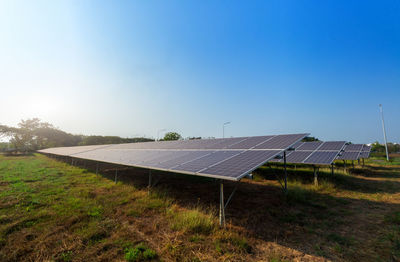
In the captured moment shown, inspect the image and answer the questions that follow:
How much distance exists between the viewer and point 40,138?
2274 inches

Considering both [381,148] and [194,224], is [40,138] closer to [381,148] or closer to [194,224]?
[194,224]

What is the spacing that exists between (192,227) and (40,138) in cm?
7876

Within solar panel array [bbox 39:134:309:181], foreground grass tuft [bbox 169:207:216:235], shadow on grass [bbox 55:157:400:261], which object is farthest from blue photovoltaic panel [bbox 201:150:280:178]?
shadow on grass [bbox 55:157:400:261]

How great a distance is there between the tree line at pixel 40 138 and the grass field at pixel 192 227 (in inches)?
2063

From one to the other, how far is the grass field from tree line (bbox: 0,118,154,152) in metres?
52.4

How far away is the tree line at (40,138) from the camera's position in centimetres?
5153

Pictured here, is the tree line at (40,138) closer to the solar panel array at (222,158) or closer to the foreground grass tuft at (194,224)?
the solar panel array at (222,158)

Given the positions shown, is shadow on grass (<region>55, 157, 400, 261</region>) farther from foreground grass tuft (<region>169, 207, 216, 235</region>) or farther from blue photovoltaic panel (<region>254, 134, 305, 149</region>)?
blue photovoltaic panel (<region>254, 134, 305, 149</region>)

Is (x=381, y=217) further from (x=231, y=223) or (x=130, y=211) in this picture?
(x=130, y=211)

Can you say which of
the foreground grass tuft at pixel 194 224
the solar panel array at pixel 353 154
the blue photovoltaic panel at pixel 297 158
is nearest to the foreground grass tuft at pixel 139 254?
the foreground grass tuft at pixel 194 224

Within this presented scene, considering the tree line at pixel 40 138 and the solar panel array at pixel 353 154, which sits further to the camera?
the tree line at pixel 40 138

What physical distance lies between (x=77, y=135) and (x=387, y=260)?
80874 millimetres

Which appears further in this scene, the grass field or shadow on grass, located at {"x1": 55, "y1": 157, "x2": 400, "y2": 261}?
shadow on grass, located at {"x1": 55, "y1": 157, "x2": 400, "y2": 261}

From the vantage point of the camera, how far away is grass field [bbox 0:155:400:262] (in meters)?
3.83
